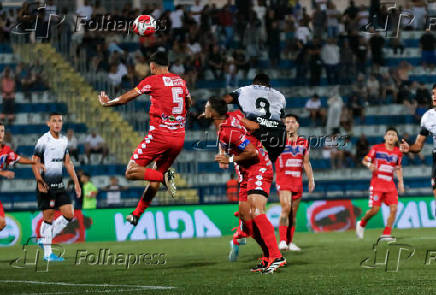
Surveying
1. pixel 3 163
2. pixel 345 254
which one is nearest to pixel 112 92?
pixel 3 163

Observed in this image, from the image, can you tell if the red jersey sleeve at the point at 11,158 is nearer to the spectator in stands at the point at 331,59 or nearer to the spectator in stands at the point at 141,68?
the spectator in stands at the point at 141,68

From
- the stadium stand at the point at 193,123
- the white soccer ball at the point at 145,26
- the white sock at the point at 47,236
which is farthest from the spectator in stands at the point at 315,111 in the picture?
the white soccer ball at the point at 145,26

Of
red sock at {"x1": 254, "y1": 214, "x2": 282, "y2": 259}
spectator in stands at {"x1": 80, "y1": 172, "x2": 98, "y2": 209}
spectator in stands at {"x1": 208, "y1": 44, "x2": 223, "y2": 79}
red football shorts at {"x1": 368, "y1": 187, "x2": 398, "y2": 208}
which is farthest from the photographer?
spectator in stands at {"x1": 208, "y1": 44, "x2": 223, "y2": 79}

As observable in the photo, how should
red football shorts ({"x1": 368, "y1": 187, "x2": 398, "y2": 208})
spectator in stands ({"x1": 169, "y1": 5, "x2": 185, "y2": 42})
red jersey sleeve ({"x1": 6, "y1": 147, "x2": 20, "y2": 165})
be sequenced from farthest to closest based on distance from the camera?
spectator in stands ({"x1": 169, "y1": 5, "x2": 185, "y2": 42}) → red football shorts ({"x1": 368, "y1": 187, "x2": 398, "y2": 208}) → red jersey sleeve ({"x1": 6, "y1": 147, "x2": 20, "y2": 165})

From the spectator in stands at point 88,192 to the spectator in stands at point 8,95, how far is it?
413cm

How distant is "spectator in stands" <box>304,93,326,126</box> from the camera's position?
91.4ft

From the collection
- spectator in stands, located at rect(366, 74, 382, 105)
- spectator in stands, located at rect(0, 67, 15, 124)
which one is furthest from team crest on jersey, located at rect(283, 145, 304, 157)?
spectator in stands, located at rect(366, 74, 382, 105)

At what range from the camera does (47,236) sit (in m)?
16.1

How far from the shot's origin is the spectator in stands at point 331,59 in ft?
96.1

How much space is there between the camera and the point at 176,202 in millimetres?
23047

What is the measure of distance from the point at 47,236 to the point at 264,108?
17.5 ft

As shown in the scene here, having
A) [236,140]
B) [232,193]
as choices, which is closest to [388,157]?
[232,193]

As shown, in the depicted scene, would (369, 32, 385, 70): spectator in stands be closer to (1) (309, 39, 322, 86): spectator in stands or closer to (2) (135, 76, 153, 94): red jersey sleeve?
(1) (309, 39, 322, 86): spectator in stands

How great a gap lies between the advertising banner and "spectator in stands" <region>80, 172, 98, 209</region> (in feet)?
2.88
